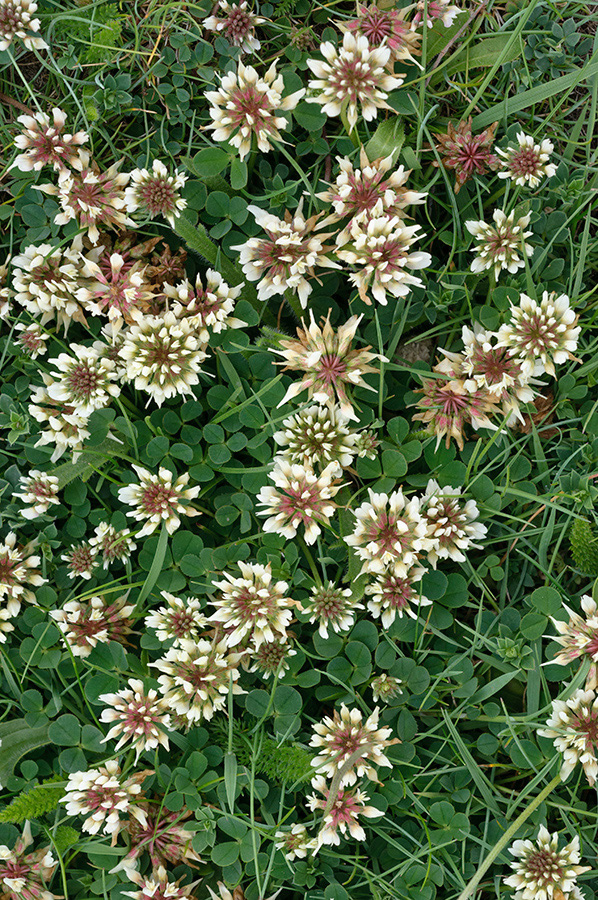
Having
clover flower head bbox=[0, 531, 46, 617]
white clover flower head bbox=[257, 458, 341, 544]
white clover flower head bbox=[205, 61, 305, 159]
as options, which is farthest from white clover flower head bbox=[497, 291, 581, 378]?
clover flower head bbox=[0, 531, 46, 617]

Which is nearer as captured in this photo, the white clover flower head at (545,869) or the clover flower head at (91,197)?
the white clover flower head at (545,869)

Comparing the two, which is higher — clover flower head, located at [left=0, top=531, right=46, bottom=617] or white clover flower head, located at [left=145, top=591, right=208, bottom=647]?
white clover flower head, located at [left=145, top=591, right=208, bottom=647]

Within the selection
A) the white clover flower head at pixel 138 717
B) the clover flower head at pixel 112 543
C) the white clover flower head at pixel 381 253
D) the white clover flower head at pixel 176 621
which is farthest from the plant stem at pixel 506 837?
the white clover flower head at pixel 381 253

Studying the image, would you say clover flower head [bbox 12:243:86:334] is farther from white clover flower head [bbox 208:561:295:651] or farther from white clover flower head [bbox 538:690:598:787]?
white clover flower head [bbox 538:690:598:787]

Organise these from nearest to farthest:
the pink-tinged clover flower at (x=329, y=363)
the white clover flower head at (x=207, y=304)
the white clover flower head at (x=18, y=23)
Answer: the pink-tinged clover flower at (x=329, y=363)
the white clover flower head at (x=207, y=304)
the white clover flower head at (x=18, y=23)

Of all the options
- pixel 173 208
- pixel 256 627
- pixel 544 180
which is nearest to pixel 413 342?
pixel 544 180

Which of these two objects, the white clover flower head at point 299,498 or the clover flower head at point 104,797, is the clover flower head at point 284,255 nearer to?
the white clover flower head at point 299,498
